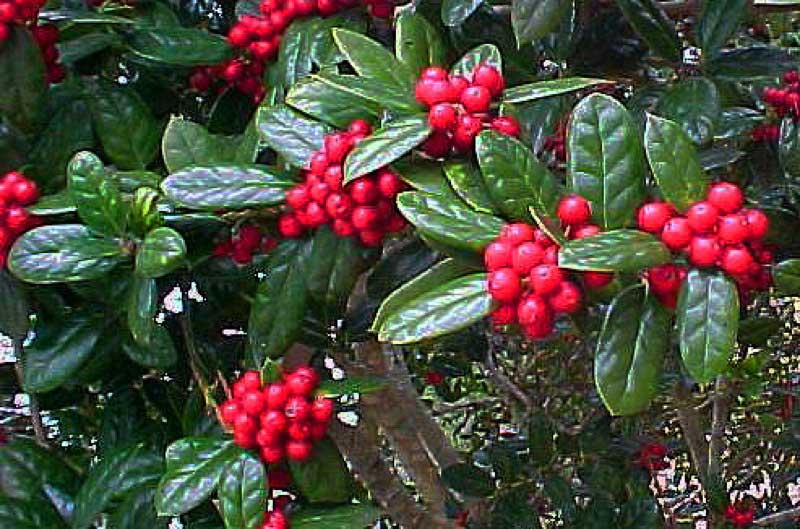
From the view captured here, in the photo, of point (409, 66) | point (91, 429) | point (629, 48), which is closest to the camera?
point (409, 66)

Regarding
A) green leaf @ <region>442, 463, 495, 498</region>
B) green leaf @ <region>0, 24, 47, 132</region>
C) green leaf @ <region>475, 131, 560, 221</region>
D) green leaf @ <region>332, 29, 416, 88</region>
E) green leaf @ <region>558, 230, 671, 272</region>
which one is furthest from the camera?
green leaf @ <region>442, 463, 495, 498</region>

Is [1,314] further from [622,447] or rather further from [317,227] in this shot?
[622,447]

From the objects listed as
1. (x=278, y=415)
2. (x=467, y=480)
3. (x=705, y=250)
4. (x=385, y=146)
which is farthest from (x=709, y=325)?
(x=467, y=480)

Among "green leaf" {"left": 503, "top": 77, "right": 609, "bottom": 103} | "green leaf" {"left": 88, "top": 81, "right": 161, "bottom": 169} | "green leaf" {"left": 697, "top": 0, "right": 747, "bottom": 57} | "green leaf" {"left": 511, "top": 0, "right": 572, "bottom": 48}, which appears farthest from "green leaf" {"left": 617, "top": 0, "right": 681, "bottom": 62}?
"green leaf" {"left": 88, "top": 81, "right": 161, "bottom": 169}

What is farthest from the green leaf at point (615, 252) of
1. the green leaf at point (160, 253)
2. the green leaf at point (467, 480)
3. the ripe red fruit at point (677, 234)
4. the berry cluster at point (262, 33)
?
the green leaf at point (467, 480)

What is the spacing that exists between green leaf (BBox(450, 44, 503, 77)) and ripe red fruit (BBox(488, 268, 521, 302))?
→ 23cm

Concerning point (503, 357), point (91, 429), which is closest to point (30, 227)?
point (91, 429)

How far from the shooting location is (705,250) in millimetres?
755

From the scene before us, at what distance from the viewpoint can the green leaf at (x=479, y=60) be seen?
95 centimetres

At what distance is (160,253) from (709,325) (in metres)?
0.44

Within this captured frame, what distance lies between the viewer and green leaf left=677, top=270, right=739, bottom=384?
759 millimetres

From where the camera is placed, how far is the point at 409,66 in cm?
99

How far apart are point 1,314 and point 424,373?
4.25ft

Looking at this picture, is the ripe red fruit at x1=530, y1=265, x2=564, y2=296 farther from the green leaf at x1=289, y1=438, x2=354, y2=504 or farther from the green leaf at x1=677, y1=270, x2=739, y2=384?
the green leaf at x1=289, y1=438, x2=354, y2=504
